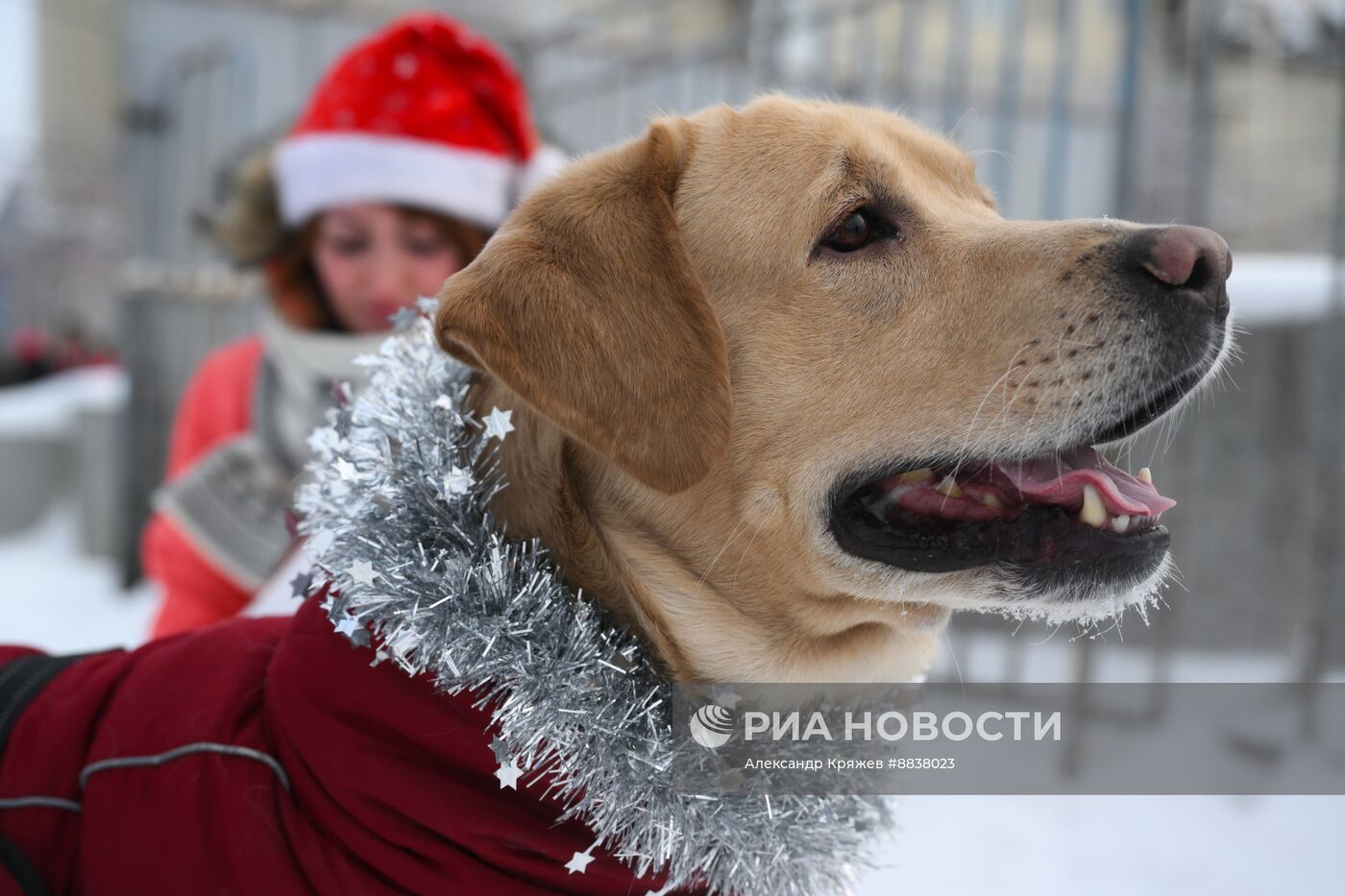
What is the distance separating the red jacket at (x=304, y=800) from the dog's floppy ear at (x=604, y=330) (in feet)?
1.42

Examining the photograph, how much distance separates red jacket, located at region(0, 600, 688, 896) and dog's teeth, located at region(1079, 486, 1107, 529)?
83cm

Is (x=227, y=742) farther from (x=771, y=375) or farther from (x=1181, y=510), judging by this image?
(x=1181, y=510)

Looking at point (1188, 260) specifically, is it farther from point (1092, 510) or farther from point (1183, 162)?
point (1183, 162)

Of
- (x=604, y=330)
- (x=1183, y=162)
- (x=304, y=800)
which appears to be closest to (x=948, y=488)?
(x=604, y=330)

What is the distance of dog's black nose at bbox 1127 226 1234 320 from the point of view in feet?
Result: 4.54

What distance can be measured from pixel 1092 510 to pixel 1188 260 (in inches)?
14.9

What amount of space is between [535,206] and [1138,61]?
9.22 feet

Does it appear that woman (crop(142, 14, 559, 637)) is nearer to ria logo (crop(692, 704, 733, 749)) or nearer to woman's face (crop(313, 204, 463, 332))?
woman's face (crop(313, 204, 463, 332))

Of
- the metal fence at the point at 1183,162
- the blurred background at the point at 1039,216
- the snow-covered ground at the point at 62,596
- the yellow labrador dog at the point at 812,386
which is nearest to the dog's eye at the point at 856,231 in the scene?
the yellow labrador dog at the point at 812,386

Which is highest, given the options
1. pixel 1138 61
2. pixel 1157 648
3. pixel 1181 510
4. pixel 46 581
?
pixel 1138 61

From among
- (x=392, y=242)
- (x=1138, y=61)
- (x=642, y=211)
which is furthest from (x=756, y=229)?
(x=1138, y=61)

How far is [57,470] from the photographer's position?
274 inches

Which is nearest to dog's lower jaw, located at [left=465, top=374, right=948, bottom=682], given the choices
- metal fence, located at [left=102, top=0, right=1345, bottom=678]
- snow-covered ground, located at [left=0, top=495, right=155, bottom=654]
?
metal fence, located at [left=102, top=0, right=1345, bottom=678]

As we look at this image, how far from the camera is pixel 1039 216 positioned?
4246mm
